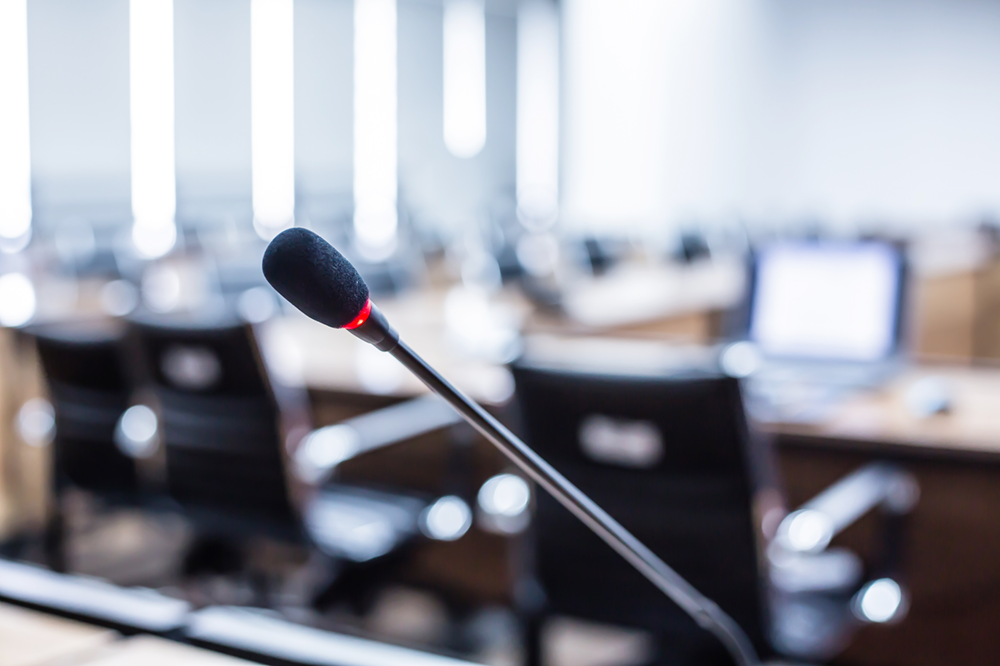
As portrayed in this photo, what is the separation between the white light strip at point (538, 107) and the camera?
1252cm

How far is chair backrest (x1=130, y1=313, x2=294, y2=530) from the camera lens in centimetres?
205

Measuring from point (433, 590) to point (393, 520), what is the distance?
0.68 meters

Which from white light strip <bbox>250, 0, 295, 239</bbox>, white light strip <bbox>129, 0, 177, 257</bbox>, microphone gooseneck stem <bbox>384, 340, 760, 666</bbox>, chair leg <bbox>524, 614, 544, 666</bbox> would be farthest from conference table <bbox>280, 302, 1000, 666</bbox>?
white light strip <bbox>250, 0, 295, 239</bbox>

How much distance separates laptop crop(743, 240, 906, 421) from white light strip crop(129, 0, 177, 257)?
7556 mm

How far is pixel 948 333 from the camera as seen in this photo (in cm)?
514

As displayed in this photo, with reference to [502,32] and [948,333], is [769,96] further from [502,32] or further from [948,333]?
[948,333]

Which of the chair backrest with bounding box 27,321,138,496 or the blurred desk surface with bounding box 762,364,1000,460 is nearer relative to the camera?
the blurred desk surface with bounding box 762,364,1000,460

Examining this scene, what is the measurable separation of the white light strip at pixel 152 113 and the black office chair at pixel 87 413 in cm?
701

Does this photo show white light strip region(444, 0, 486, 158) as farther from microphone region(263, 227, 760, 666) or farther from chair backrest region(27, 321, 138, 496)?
microphone region(263, 227, 760, 666)

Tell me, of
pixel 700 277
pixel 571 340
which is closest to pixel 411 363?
pixel 571 340

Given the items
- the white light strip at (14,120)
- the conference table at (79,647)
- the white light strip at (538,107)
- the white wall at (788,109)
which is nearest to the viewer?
the conference table at (79,647)

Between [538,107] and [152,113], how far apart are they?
5034 millimetres

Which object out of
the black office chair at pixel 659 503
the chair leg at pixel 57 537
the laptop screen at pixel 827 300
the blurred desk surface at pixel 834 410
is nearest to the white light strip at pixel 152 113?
the blurred desk surface at pixel 834 410

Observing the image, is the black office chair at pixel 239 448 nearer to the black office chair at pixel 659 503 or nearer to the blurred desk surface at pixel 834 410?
the blurred desk surface at pixel 834 410
